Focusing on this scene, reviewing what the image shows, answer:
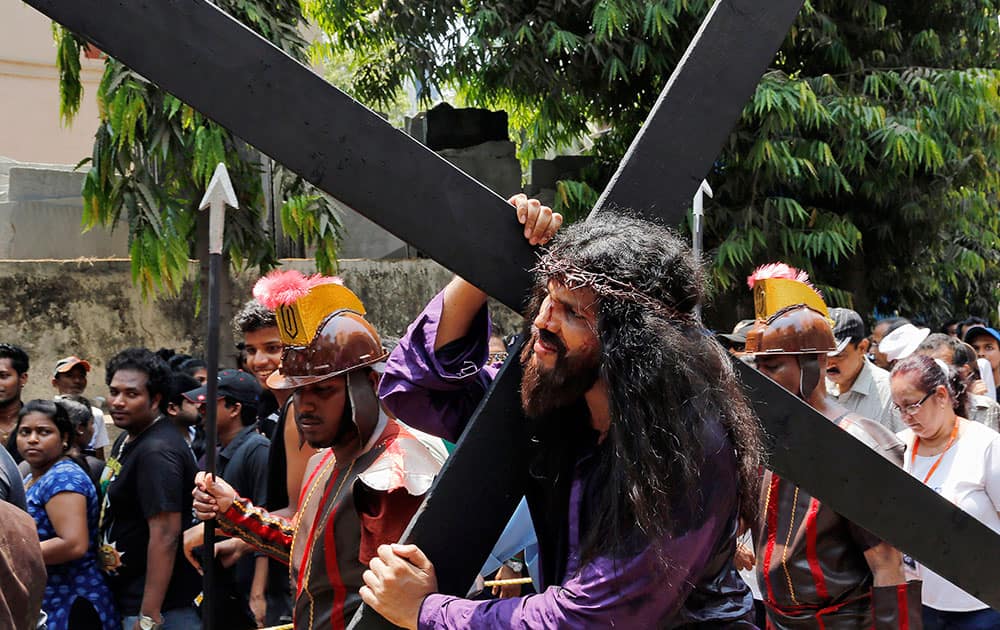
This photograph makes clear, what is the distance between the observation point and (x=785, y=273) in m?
4.18

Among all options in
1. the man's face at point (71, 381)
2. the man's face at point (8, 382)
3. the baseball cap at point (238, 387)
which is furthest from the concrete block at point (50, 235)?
the baseball cap at point (238, 387)

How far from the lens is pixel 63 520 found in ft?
14.7

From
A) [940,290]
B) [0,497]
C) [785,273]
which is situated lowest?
[940,290]

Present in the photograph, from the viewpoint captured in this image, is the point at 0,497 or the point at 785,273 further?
the point at 785,273

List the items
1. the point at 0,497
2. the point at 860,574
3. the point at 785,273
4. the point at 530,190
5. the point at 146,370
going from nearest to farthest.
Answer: the point at 0,497 → the point at 860,574 → the point at 785,273 → the point at 146,370 → the point at 530,190

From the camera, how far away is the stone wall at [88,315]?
8.32 m

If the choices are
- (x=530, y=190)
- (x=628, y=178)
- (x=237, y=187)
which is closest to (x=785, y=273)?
(x=628, y=178)

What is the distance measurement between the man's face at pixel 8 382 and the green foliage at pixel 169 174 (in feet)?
3.47

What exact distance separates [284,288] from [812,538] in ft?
6.65

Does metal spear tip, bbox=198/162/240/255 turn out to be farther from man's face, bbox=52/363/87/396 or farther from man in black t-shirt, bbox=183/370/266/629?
man's face, bbox=52/363/87/396

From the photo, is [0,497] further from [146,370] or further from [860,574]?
[860,574]

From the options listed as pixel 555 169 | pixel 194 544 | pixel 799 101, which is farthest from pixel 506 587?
pixel 555 169

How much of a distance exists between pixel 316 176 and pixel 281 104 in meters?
0.13

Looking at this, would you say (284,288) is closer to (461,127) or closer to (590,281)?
(590,281)
